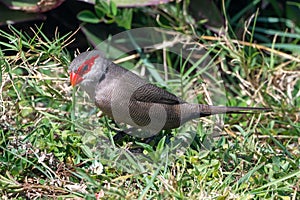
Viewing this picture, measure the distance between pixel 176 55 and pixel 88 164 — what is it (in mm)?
1712

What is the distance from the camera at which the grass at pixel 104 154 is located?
2982 mm

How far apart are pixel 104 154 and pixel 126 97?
36cm

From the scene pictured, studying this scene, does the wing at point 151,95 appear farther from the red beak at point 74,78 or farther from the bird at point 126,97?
the red beak at point 74,78

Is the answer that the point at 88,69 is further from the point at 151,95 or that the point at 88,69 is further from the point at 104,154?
the point at 104,154

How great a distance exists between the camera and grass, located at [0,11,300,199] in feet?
9.78

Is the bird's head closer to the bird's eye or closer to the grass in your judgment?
the bird's eye

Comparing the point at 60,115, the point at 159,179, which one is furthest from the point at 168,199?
the point at 60,115

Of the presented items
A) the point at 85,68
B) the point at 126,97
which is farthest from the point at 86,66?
the point at 126,97

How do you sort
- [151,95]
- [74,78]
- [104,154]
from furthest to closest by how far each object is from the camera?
[151,95]
[74,78]
[104,154]

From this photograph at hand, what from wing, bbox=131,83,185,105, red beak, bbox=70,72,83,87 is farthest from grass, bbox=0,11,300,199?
wing, bbox=131,83,185,105

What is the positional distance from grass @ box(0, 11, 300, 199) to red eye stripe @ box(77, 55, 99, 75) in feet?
0.49

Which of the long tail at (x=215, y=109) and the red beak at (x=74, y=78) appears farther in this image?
the long tail at (x=215, y=109)

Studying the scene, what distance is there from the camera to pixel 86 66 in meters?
3.45

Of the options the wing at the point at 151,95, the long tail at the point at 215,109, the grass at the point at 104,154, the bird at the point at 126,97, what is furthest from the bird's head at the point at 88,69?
A: the long tail at the point at 215,109
